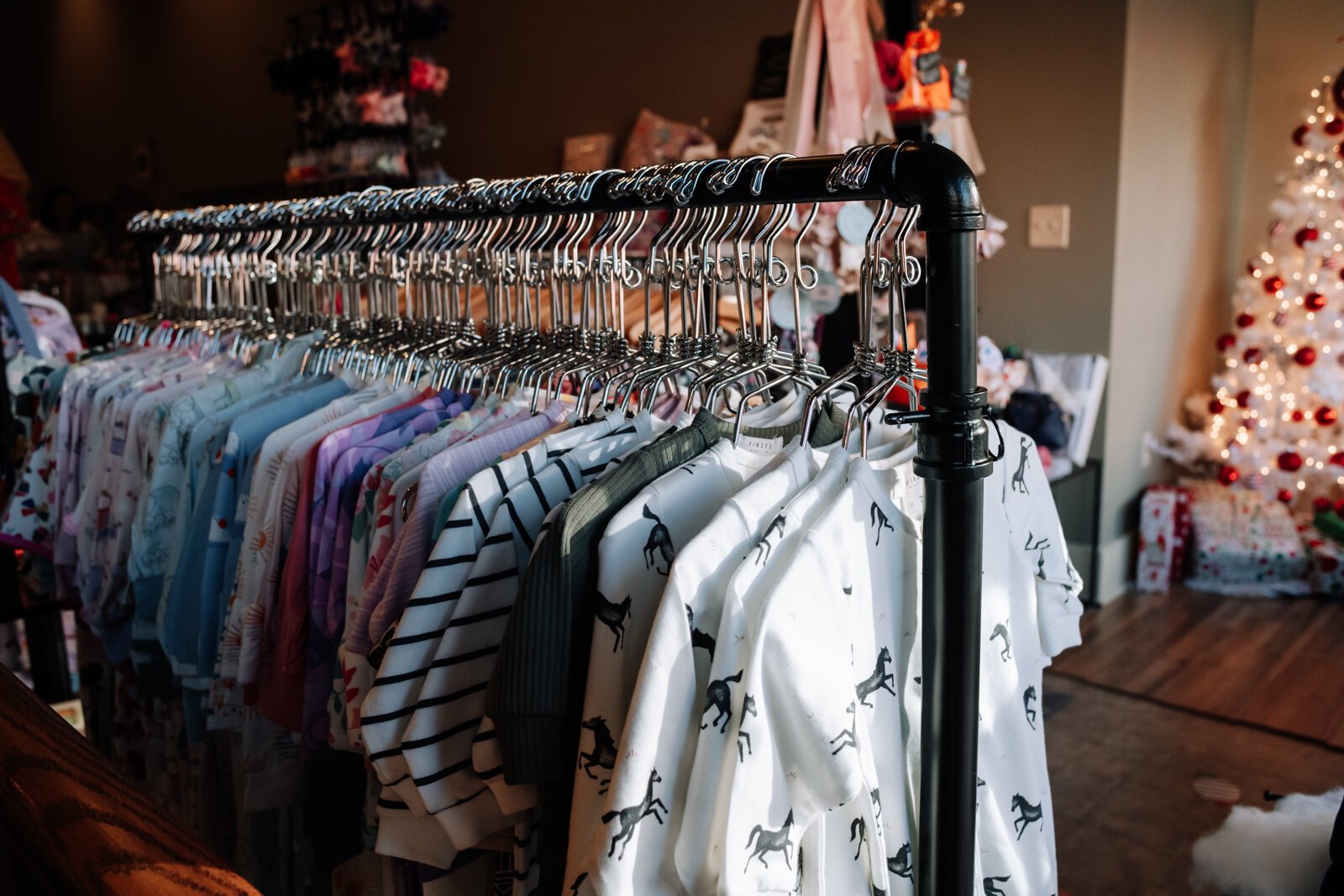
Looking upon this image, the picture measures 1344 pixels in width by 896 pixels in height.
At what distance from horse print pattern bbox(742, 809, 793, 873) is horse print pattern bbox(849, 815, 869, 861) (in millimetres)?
78

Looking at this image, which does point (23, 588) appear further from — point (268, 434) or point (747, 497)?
point (747, 497)

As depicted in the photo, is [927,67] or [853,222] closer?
[853,222]

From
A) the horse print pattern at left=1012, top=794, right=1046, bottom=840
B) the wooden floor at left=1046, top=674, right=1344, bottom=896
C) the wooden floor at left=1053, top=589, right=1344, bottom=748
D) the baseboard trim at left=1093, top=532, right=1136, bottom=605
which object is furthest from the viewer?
the baseboard trim at left=1093, top=532, right=1136, bottom=605

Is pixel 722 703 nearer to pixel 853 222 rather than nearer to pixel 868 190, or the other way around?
pixel 868 190

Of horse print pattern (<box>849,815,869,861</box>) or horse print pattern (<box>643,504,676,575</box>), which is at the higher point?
horse print pattern (<box>643,504,676,575</box>)

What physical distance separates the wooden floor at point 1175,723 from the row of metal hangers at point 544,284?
4.36 ft

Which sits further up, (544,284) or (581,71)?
(581,71)

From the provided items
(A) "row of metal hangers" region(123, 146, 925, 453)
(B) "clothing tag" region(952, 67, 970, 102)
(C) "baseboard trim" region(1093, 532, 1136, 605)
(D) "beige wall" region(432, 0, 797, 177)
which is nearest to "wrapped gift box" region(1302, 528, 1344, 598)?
(C) "baseboard trim" region(1093, 532, 1136, 605)

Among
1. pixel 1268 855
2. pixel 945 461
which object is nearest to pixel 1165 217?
pixel 1268 855

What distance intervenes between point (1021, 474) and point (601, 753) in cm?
47

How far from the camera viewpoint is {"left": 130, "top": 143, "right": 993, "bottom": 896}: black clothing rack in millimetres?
706

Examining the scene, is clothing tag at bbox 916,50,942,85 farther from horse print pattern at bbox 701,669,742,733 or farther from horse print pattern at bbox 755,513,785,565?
horse print pattern at bbox 701,669,742,733

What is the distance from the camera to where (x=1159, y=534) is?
3732 mm

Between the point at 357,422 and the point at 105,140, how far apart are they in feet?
27.7
